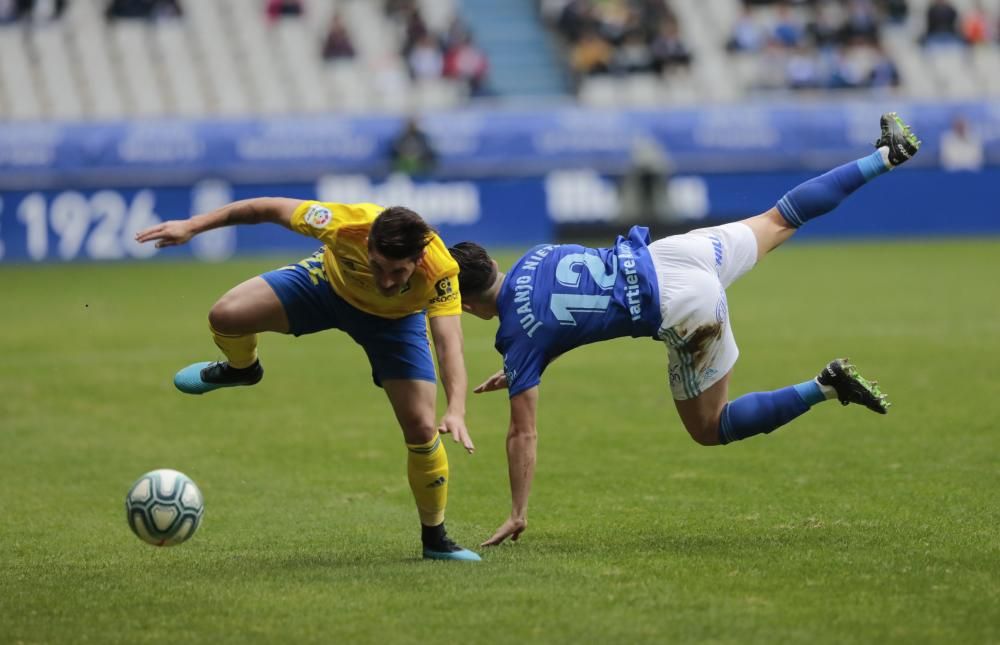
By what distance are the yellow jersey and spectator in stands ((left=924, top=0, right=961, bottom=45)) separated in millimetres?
32119

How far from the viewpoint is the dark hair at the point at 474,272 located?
25.8ft

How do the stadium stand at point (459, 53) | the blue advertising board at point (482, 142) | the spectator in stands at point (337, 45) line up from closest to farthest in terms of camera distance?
1. the blue advertising board at point (482, 142)
2. the stadium stand at point (459, 53)
3. the spectator in stands at point (337, 45)

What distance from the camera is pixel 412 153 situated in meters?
30.0

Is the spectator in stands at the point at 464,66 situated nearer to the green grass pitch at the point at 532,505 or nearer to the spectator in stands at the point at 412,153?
the spectator in stands at the point at 412,153

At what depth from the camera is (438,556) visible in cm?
772

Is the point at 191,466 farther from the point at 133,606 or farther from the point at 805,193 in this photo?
the point at 805,193

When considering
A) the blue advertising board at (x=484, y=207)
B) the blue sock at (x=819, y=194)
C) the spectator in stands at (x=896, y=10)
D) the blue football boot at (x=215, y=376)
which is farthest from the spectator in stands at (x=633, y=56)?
the blue football boot at (x=215, y=376)

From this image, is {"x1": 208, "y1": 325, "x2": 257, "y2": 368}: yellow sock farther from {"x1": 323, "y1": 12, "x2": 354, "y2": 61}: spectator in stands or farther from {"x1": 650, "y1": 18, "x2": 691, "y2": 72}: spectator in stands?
{"x1": 650, "y1": 18, "x2": 691, "y2": 72}: spectator in stands

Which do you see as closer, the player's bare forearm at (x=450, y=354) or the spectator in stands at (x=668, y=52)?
the player's bare forearm at (x=450, y=354)

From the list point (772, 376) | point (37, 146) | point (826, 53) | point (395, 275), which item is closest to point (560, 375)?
point (772, 376)

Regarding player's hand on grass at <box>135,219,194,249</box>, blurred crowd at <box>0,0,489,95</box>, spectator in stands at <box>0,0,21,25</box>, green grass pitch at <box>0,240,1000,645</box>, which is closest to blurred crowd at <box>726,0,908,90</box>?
blurred crowd at <box>0,0,489,95</box>

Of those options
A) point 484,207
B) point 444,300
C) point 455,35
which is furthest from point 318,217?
point 455,35

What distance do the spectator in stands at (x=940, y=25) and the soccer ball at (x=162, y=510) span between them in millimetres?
32944

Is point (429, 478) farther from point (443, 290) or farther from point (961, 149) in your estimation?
point (961, 149)
